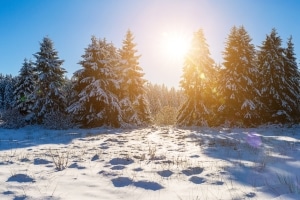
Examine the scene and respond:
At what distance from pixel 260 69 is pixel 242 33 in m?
4.23

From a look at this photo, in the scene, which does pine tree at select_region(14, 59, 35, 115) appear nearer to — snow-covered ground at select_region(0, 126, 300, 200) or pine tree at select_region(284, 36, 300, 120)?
A: pine tree at select_region(284, 36, 300, 120)

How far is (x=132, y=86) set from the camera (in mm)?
30109

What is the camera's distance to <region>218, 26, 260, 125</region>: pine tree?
26.9m

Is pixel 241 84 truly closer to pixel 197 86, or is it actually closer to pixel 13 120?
pixel 197 86

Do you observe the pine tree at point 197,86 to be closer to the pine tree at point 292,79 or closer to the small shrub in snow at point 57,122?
the pine tree at point 292,79

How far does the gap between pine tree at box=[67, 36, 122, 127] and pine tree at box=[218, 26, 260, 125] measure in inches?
393

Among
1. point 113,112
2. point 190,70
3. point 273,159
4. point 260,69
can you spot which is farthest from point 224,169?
point 260,69

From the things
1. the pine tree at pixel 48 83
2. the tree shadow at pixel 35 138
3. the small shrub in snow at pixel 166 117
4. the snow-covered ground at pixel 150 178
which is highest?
the pine tree at pixel 48 83

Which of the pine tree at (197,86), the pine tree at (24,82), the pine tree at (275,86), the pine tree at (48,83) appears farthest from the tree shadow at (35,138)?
the pine tree at (24,82)

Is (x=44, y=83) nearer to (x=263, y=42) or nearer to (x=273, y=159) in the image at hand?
(x=263, y=42)

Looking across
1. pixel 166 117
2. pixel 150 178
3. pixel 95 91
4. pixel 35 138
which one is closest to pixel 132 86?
pixel 95 91

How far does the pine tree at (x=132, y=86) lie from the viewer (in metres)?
28.7

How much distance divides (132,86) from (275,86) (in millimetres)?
13986

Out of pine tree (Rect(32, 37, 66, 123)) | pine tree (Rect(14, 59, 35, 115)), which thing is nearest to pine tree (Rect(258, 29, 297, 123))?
pine tree (Rect(32, 37, 66, 123))
